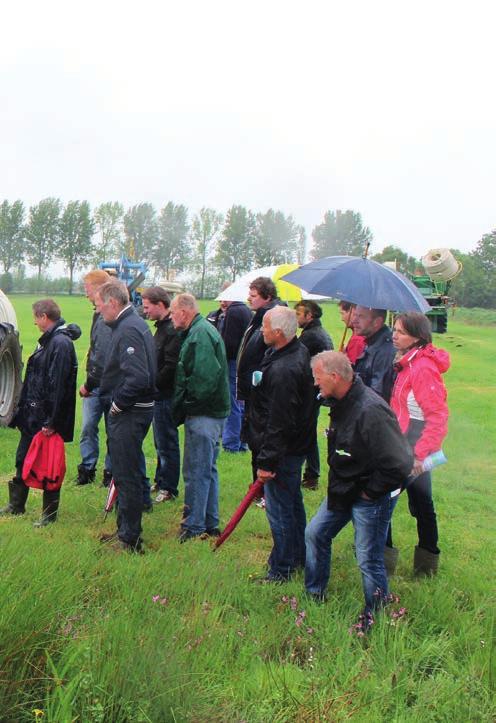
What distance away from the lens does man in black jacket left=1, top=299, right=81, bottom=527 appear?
520cm

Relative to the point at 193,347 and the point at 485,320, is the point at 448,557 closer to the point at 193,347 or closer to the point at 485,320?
the point at 193,347

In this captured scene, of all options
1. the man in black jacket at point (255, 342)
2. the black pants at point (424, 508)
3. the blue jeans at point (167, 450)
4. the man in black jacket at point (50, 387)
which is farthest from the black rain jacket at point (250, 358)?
the black pants at point (424, 508)

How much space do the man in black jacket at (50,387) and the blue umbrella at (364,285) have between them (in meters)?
2.00

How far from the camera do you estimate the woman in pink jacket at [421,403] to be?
14.3ft

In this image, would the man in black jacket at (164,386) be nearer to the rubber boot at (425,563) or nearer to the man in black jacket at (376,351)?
the man in black jacket at (376,351)

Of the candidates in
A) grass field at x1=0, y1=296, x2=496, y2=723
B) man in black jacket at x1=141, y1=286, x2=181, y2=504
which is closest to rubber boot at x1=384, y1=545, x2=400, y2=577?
grass field at x1=0, y1=296, x2=496, y2=723

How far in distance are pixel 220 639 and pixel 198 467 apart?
2114 mm

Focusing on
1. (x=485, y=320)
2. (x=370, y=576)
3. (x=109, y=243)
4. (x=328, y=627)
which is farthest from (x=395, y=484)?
(x=109, y=243)

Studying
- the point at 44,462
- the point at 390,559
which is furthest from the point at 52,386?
the point at 390,559

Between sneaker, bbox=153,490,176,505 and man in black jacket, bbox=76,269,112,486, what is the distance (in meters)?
0.56

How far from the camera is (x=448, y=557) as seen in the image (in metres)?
5.12

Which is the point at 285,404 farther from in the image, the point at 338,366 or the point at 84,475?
the point at 84,475

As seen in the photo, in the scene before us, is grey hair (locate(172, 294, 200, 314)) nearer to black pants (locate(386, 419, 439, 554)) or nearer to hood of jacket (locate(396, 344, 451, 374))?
hood of jacket (locate(396, 344, 451, 374))

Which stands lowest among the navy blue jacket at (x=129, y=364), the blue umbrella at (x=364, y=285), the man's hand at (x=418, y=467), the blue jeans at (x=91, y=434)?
the blue jeans at (x=91, y=434)
